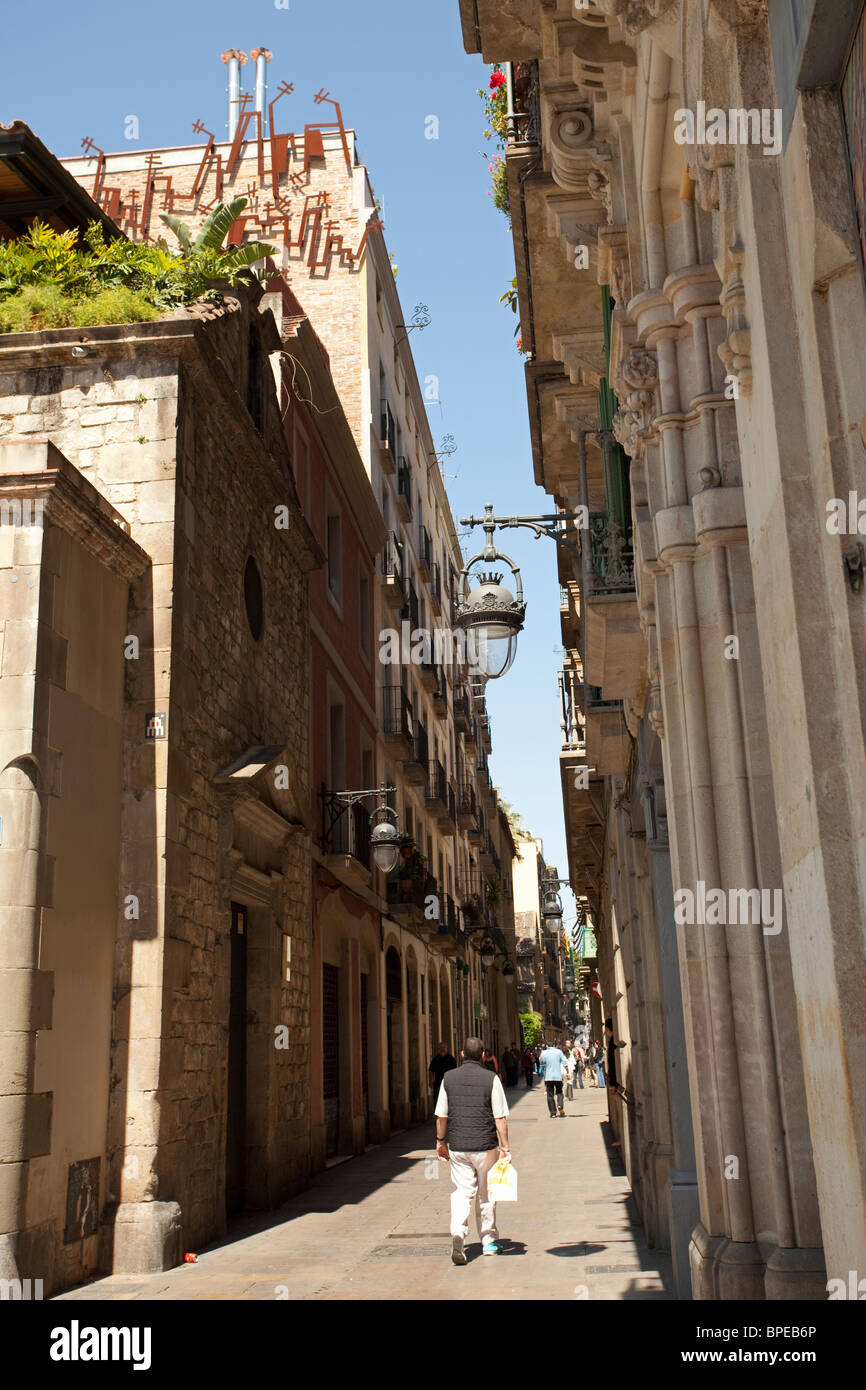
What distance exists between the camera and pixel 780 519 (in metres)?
3.04


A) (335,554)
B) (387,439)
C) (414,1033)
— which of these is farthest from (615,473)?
(414,1033)

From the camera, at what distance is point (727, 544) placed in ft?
18.1

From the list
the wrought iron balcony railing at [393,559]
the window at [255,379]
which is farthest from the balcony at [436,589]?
the window at [255,379]

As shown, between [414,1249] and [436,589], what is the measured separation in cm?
2787

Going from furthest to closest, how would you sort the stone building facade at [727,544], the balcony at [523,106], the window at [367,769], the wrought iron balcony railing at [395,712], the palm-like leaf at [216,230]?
the wrought iron balcony railing at [395,712], the window at [367,769], the palm-like leaf at [216,230], the balcony at [523,106], the stone building facade at [727,544]

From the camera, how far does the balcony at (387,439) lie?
86.2 ft

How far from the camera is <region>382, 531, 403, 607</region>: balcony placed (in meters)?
25.2

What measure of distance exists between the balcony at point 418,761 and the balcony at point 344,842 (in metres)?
6.20

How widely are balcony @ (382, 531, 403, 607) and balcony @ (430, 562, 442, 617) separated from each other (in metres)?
7.87

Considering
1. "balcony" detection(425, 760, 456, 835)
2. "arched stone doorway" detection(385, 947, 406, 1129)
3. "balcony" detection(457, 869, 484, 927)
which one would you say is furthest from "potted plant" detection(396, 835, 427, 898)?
"balcony" detection(457, 869, 484, 927)

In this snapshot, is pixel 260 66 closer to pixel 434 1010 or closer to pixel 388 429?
pixel 388 429

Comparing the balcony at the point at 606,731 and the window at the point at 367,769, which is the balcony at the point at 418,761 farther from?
the balcony at the point at 606,731

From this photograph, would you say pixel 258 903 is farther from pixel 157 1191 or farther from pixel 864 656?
pixel 864 656
